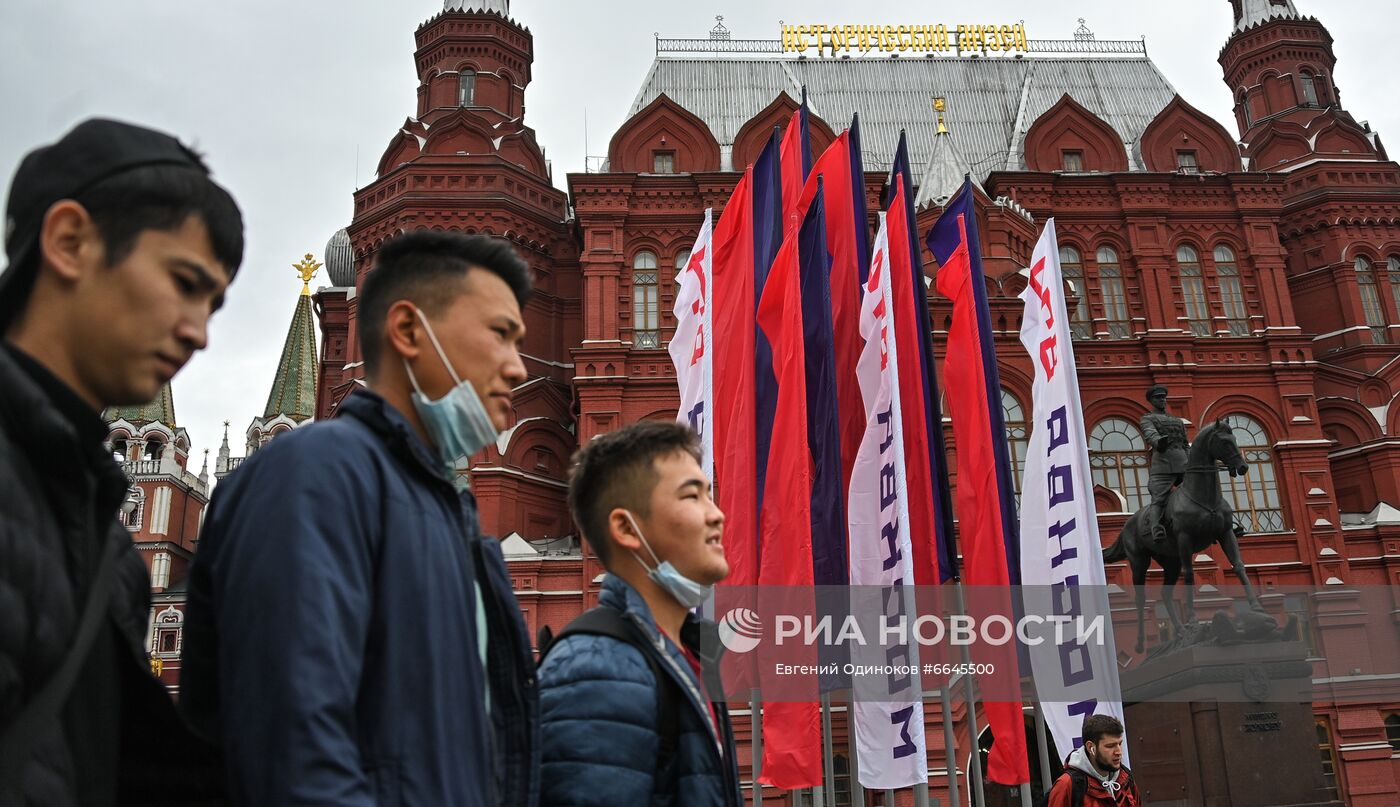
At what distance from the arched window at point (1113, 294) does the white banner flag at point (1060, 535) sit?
17.9 metres

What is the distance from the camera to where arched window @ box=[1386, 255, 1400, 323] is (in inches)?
1171

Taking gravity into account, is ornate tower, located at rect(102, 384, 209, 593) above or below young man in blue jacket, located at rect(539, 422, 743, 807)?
above

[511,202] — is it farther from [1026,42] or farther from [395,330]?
[395,330]

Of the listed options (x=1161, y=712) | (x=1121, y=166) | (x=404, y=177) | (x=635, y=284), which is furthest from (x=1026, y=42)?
(x=1161, y=712)

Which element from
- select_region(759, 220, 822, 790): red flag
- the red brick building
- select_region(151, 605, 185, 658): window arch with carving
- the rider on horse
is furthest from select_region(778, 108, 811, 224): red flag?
select_region(151, 605, 185, 658): window arch with carving

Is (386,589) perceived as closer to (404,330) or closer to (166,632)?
(404,330)

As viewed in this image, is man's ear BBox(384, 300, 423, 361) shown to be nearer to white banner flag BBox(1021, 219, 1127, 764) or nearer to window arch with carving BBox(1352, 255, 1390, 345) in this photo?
white banner flag BBox(1021, 219, 1127, 764)

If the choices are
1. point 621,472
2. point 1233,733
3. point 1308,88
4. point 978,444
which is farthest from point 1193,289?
point 621,472

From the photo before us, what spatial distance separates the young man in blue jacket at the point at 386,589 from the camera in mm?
1877

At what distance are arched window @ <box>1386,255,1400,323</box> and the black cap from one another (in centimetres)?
3400

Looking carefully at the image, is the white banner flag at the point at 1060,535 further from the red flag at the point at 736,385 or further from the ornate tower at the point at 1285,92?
the ornate tower at the point at 1285,92

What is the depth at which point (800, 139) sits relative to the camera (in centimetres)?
1305

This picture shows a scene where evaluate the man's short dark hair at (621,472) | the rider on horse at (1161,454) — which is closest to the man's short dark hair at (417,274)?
the man's short dark hair at (621,472)

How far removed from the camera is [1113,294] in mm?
29297
